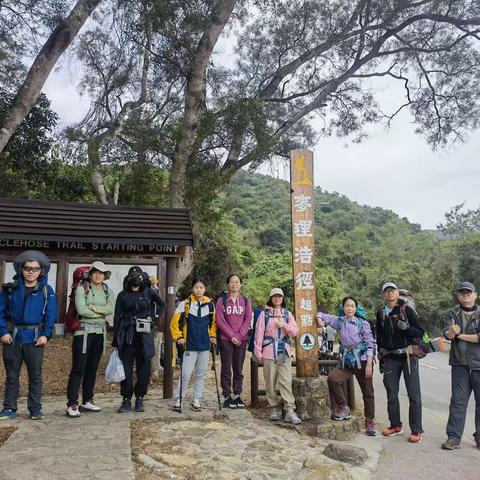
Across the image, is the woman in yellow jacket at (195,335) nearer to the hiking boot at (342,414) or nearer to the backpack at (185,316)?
the backpack at (185,316)

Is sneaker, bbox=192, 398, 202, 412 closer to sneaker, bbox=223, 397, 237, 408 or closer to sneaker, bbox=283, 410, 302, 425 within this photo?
sneaker, bbox=223, 397, 237, 408

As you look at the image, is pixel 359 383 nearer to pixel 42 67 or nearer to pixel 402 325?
pixel 402 325

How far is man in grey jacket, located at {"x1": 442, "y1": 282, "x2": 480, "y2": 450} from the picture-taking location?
5.19m

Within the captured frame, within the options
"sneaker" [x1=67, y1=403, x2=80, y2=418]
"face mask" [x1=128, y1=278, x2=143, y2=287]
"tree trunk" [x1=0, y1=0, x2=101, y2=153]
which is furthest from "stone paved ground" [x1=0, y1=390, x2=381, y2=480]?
"tree trunk" [x1=0, y1=0, x2=101, y2=153]

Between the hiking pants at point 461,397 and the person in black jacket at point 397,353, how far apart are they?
0.37m

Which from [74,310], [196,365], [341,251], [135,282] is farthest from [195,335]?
[341,251]

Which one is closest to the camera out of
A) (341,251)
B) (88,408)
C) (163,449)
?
(163,449)

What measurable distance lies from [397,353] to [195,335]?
2.53 meters

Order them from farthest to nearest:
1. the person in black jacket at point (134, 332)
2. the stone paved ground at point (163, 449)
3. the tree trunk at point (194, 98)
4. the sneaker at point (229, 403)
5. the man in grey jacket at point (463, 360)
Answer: the tree trunk at point (194, 98), the sneaker at point (229, 403), the person in black jacket at point (134, 332), the man in grey jacket at point (463, 360), the stone paved ground at point (163, 449)

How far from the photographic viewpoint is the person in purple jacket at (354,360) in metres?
5.64

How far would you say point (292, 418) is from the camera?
5.54 meters

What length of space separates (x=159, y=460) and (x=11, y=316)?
2.34m

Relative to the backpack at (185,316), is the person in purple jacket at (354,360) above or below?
below

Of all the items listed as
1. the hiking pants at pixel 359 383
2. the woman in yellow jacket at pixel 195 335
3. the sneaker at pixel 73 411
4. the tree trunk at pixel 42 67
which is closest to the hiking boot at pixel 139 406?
the woman in yellow jacket at pixel 195 335
